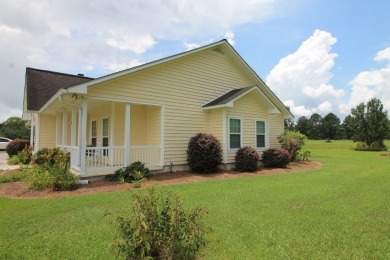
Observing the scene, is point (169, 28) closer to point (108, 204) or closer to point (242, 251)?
point (108, 204)

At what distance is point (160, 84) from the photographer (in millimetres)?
11883

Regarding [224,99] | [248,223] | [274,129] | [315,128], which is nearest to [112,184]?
[248,223]

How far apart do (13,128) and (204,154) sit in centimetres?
6843

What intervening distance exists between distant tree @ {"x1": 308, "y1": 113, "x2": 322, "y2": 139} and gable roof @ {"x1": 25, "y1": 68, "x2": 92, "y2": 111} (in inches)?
3492

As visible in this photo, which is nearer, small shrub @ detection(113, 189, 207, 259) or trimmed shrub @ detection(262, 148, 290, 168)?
small shrub @ detection(113, 189, 207, 259)

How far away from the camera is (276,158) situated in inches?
543

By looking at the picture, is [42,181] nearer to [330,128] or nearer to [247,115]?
[247,115]

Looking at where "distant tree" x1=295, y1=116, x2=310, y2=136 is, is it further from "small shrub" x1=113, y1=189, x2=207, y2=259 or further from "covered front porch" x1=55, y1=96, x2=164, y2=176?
"small shrub" x1=113, y1=189, x2=207, y2=259

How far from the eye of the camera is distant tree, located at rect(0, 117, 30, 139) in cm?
5489

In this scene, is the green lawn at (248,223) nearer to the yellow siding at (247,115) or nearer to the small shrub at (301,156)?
the yellow siding at (247,115)

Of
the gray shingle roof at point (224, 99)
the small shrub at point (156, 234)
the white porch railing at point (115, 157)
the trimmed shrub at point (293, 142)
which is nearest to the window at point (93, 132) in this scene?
the white porch railing at point (115, 157)

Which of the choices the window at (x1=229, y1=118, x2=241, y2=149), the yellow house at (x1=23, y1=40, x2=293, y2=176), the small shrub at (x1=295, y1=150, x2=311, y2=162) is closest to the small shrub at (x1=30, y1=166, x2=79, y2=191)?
the yellow house at (x1=23, y1=40, x2=293, y2=176)

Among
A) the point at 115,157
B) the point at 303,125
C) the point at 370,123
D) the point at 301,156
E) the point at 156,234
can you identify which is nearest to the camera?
the point at 156,234

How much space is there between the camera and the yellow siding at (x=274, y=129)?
1703 cm
